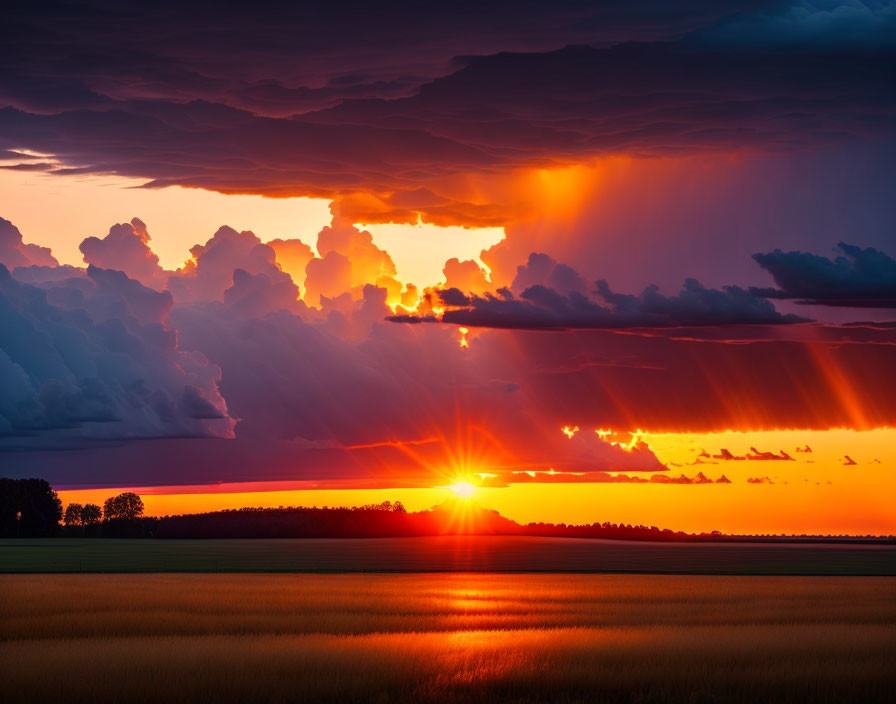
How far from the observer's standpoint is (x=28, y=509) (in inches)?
7549

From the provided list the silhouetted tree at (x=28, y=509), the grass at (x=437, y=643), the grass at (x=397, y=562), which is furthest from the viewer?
the silhouetted tree at (x=28, y=509)

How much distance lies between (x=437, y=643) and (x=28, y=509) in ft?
567

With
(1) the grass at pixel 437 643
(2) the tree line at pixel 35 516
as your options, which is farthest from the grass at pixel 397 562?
(2) the tree line at pixel 35 516

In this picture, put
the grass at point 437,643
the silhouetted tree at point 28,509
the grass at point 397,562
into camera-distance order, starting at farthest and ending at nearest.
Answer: the silhouetted tree at point 28,509 < the grass at point 397,562 < the grass at point 437,643

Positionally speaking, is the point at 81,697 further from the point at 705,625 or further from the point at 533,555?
the point at 533,555

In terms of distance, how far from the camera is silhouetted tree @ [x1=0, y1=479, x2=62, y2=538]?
624 ft

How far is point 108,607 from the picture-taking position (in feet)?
161

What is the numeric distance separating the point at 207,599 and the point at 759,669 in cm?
3014

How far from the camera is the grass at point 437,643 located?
1001 inches

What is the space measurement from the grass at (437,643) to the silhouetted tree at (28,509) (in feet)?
444

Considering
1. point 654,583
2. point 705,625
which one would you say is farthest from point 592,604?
point 654,583

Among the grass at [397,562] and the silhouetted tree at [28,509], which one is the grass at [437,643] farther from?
the silhouetted tree at [28,509]

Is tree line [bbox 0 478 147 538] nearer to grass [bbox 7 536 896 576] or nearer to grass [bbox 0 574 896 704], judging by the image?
grass [bbox 7 536 896 576]

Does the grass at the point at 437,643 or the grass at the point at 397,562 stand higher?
the grass at the point at 397,562
